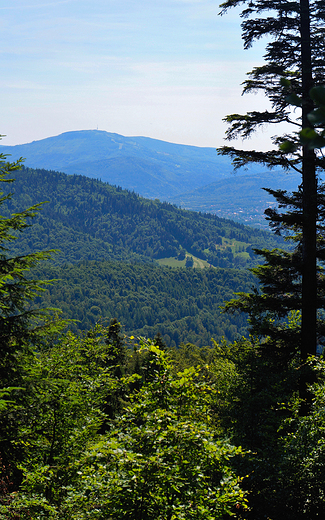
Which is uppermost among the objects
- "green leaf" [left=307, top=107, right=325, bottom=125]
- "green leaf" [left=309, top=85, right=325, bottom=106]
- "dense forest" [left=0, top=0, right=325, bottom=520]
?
"green leaf" [left=309, top=85, right=325, bottom=106]

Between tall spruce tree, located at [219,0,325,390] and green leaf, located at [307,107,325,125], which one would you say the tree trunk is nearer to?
tall spruce tree, located at [219,0,325,390]

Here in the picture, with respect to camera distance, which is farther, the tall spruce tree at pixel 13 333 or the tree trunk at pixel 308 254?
the tree trunk at pixel 308 254

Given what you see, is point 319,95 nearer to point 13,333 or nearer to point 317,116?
point 317,116

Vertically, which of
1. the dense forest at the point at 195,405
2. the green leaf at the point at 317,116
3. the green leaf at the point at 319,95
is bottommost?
the dense forest at the point at 195,405

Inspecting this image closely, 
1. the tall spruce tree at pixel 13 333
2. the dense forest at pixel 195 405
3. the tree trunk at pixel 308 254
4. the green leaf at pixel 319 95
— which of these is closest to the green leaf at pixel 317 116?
the green leaf at pixel 319 95

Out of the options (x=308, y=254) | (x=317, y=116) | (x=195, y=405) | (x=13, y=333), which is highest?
(x=308, y=254)

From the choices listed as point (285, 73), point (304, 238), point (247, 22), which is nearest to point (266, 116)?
point (285, 73)

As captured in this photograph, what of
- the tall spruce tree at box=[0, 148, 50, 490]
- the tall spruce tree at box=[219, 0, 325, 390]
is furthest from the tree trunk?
the tall spruce tree at box=[0, 148, 50, 490]

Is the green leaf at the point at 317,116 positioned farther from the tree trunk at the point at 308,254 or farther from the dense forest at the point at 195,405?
the tree trunk at the point at 308,254

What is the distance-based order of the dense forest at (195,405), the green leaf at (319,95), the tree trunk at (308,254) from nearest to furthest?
the green leaf at (319,95), the dense forest at (195,405), the tree trunk at (308,254)

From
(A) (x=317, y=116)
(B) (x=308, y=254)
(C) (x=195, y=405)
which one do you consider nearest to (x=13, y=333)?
(C) (x=195, y=405)

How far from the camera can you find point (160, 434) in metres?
4.95

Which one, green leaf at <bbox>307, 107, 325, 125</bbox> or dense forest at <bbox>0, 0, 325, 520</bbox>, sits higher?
green leaf at <bbox>307, 107, 325, 125</bbox>

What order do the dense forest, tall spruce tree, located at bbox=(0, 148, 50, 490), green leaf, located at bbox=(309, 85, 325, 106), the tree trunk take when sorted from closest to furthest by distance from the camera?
green leaf, located at bbox=(309, 85, 325, 106) → the dense forest → tall spruce tree, located at bbox=(0, 148, 50, 490) → the tree trunk
